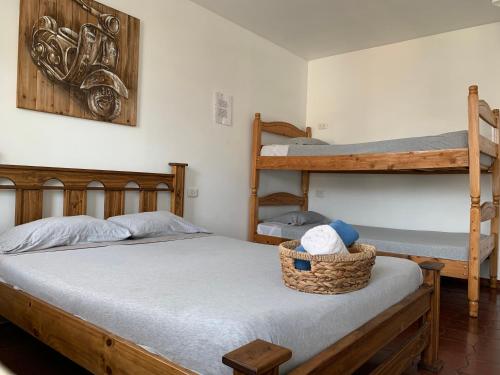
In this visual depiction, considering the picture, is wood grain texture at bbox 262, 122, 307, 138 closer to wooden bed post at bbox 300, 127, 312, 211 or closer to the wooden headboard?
wooden bed post at bbox 300, 127, 312, 211

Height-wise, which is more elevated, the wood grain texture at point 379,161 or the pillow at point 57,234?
the wood grain texture at point 379,161

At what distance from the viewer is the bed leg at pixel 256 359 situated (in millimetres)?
727

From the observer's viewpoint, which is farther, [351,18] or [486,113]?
[351,18]

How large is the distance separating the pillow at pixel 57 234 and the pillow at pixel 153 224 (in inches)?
3.1

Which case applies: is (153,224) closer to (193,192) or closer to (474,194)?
(193,192)

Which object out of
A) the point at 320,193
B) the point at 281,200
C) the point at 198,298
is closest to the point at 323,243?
the point at 198,298

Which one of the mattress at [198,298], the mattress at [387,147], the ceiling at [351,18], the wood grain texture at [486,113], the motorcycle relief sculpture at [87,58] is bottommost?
the mattress at [198,298]

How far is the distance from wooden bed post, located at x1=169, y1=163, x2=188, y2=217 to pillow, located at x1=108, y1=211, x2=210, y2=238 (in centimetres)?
35

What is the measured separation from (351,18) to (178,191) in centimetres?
217

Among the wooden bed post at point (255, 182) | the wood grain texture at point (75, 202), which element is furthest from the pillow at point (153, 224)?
the wooden bed post at point (255, 182)

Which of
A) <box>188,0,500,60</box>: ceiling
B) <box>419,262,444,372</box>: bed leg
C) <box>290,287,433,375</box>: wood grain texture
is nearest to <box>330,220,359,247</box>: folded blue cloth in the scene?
<box>290,287,433,375</box>: wood grain texture

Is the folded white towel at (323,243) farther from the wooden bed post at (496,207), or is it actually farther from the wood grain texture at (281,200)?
A: the wooden bed post at (496,207)

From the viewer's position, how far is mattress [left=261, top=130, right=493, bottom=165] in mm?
2666

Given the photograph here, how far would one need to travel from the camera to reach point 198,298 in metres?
1.14
